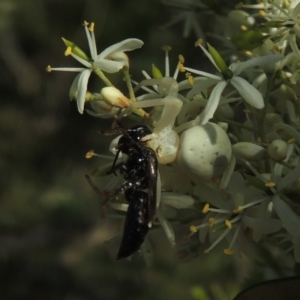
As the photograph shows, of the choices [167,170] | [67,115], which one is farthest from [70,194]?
[167,170]

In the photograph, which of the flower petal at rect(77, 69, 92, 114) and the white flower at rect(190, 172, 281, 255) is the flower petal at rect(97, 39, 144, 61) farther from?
the white flower at rect(190, 172, 281, 255)

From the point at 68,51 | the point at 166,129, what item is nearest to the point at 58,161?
the point at 68,51

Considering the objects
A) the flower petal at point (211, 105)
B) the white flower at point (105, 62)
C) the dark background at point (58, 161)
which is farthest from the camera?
the dark background at point (58, 161)

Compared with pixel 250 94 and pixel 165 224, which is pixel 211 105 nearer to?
pixel 250 94

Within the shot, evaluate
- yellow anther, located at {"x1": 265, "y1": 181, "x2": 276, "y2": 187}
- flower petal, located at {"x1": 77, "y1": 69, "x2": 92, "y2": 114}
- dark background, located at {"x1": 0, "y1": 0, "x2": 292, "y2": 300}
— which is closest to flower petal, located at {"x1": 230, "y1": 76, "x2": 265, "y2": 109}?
yellow anther, located at {"x1": 265, "y1": 181, "x2": 276, "y2": 187}

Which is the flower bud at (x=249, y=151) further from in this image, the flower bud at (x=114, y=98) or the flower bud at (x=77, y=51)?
the flower bud at (x=77, y=51)

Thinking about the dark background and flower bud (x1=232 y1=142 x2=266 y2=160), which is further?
the dark background

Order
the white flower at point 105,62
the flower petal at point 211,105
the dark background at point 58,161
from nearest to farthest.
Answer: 1. the flower petal at point 211,105
2. the white flower at point 105,62
3. the dark background at point 58,161

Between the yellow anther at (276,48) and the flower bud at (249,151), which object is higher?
the yellow anther at (276,48)

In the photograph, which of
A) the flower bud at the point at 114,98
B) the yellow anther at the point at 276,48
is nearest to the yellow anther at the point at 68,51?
the flower bud at the point at 114,98

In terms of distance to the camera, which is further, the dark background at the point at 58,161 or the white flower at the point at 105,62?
the dark background at the point at 58,161
